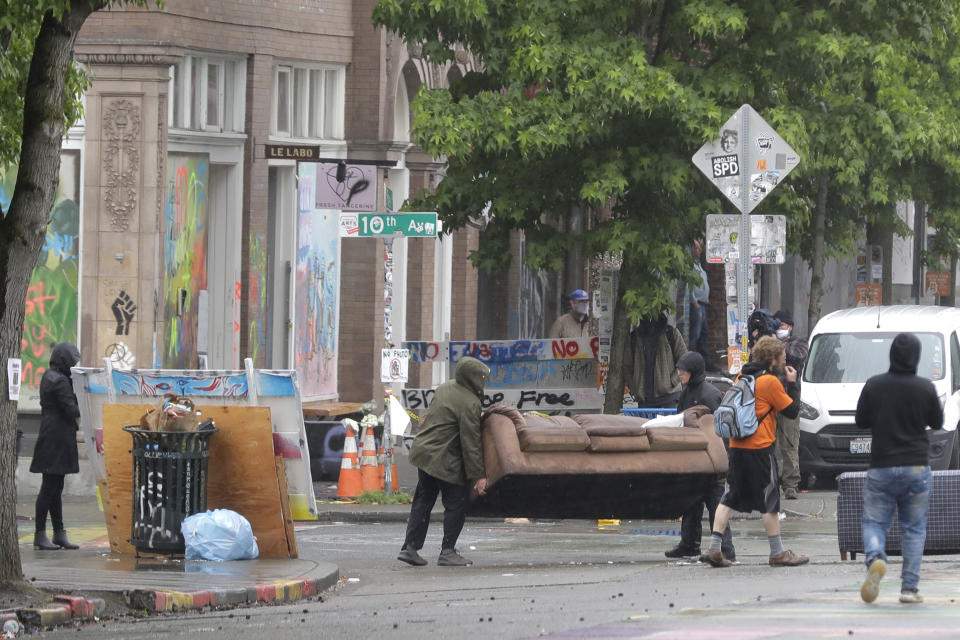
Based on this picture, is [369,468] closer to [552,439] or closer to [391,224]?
[391,224]

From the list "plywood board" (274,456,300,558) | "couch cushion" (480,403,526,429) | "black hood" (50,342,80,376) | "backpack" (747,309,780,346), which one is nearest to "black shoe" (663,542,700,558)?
"couch cushion" (480,403,526,429)

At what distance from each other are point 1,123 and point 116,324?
7.66 m

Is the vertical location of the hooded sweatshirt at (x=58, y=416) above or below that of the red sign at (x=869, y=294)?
below

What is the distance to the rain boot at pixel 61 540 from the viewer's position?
1545cm

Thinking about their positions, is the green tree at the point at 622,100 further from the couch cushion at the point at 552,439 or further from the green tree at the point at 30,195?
the green tree at the point at 30,195

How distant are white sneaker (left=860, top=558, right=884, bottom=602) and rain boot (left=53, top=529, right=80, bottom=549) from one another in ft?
23.1

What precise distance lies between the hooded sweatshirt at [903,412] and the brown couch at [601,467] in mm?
3464

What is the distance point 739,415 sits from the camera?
1382 cm

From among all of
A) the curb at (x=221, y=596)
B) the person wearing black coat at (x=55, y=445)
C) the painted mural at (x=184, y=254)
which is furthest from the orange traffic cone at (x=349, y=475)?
the curb at (x=221, y=596)

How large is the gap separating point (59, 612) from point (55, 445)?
4.27 m

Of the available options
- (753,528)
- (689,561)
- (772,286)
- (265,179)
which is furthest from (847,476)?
(772,286)

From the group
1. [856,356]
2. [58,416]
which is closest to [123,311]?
[58,416]

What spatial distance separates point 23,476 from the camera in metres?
20.0

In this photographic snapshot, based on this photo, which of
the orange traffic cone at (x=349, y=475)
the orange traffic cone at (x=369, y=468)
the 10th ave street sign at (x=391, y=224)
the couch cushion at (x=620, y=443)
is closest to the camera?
the couch cushion at (x=620, y=443)
